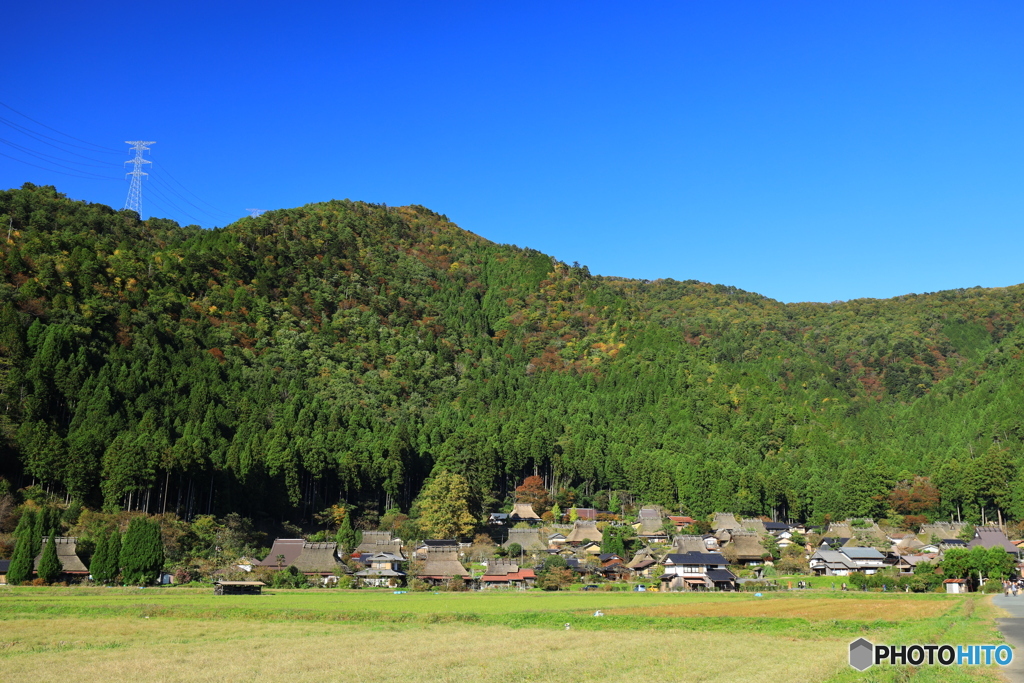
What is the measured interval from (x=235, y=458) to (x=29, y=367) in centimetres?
1790

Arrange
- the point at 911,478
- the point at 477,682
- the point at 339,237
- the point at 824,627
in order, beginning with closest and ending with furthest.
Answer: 1. the point at 477,682
2. the point at 824,627
3. the point at 911,478
4. the point at 339,237

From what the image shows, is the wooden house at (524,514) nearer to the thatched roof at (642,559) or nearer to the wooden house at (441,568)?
the thatched roof at (642,559)

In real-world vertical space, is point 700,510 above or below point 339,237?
below

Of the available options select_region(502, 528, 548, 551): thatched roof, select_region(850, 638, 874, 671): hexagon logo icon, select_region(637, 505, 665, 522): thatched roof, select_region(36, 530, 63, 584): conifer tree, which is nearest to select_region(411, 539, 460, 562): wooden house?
select_region(502, 528, 548, 551): thatched roof

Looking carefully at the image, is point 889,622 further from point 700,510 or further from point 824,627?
point 700,510

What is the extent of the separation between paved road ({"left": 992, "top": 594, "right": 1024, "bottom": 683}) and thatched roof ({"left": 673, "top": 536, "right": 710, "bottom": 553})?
23893 mm

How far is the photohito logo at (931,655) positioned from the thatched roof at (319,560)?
43.1 m

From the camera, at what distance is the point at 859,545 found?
233 feet

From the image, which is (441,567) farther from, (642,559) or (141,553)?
(141,553)

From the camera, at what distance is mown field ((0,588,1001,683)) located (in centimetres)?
2258

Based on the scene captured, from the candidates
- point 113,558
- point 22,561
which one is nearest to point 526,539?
point 113,558

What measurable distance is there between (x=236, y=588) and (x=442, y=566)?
1752 cm

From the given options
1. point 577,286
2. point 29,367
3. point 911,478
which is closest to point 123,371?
point 29,367

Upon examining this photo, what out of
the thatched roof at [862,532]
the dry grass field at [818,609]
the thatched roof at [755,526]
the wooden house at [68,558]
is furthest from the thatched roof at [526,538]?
the wooden house at [68,558]
